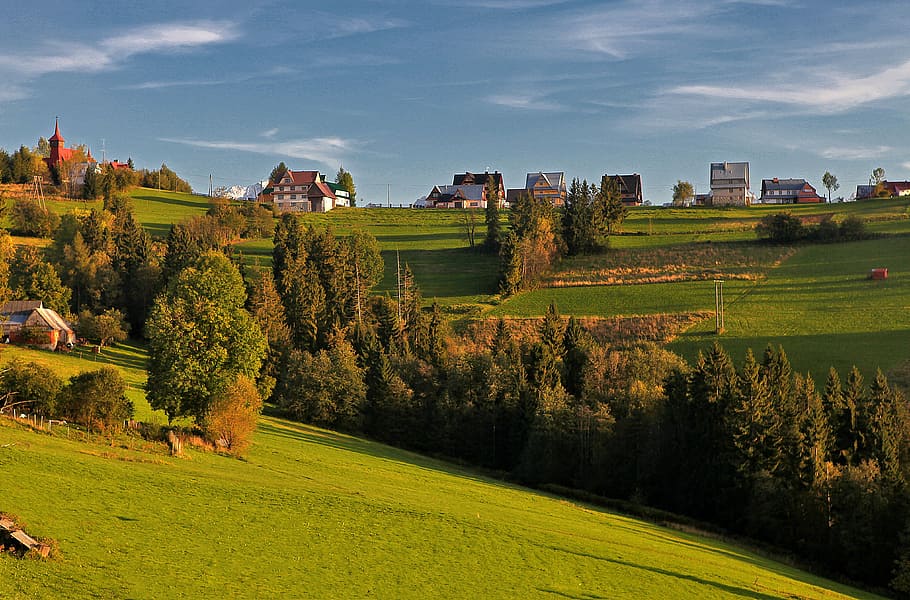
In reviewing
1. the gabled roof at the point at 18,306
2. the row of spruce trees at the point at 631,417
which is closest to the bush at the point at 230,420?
the row of spruce trees at the point at 631,417

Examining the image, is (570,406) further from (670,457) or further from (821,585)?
(821,585)

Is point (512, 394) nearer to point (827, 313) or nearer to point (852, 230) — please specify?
point (827, 313)

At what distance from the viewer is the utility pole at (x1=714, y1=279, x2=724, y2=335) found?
9188cm

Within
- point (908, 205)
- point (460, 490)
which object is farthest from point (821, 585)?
point (908, 205)

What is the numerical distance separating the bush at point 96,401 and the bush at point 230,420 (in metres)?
4.92

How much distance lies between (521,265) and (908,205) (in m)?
82.6

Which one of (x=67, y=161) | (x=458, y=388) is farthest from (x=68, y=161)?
(x=458, y=388)

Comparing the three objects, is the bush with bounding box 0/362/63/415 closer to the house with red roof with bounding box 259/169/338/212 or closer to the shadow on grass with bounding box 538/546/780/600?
the shadow on grass with bounding box 538/546/780/600

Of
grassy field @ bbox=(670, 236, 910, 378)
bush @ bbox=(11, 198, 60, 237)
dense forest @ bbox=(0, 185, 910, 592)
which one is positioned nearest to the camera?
dense forest @ bbox=(0, 185, 910, 592)

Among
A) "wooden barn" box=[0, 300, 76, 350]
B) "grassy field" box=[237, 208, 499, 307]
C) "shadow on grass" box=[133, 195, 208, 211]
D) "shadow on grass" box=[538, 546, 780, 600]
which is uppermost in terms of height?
"shadow on grass" box=[133, 195, 208, 211]

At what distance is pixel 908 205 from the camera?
152875 mm

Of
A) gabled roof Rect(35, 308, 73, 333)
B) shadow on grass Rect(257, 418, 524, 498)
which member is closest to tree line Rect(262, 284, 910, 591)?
shadow on grass Rect(257, 418, 524, 498)

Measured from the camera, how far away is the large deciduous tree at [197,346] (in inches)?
1965

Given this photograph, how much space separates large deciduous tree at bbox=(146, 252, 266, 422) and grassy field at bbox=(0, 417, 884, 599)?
5454 millimetres
